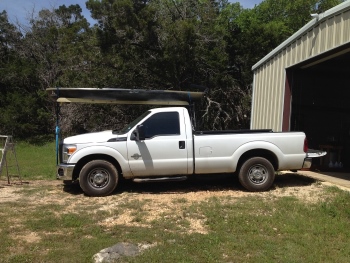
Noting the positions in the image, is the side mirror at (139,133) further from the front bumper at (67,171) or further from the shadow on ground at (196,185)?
the front bumper at (67,171)

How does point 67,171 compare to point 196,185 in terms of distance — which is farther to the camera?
point 196,185

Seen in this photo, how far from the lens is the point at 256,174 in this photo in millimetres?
8414

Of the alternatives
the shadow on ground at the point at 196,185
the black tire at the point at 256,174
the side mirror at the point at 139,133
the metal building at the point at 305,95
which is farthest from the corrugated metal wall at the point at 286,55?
the side mirror at the point at 139,133

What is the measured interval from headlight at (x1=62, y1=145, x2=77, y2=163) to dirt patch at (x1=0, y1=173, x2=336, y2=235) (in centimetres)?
79

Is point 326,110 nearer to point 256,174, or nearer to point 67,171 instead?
point 256,174

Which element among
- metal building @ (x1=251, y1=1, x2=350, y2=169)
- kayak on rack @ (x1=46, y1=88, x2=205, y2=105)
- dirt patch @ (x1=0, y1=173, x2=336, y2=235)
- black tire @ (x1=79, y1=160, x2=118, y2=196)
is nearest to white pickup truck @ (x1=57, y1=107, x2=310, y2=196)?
black tire @ (x1=79, y1=160, x2=118, y2=196)

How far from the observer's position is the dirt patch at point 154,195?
6.75m

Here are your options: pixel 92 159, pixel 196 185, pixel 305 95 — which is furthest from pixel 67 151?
pixel 305 95

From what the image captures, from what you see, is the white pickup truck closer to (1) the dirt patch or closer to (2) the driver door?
(2) the driver door

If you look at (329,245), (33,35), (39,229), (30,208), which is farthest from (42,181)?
(33,35)

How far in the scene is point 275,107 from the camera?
11812 millimetres

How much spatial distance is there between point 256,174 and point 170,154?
1.86 m

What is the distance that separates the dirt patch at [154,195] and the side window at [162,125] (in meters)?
1.22

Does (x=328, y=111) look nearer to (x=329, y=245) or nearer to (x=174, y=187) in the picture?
(x=174, y=187)
